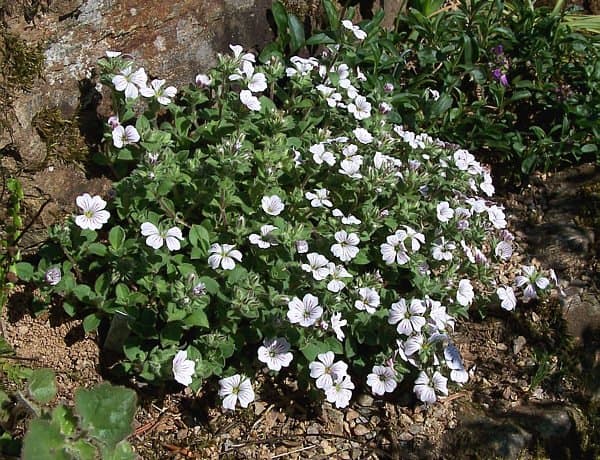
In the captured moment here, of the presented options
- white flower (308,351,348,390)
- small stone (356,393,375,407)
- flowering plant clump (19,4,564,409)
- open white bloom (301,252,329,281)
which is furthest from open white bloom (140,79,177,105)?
small stone (356,393,375,407)

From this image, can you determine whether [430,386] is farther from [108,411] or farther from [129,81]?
[129,81]

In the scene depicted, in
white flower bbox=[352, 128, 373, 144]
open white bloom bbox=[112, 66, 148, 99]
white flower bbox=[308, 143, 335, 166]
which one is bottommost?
white flower bbox=[352, 128, 373, 144]

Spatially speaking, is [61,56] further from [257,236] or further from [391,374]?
[391,374]

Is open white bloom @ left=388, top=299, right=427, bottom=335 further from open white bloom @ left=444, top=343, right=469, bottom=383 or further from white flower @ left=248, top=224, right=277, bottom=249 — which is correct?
white flower @ left=248, top=224, right=277, bottom=249

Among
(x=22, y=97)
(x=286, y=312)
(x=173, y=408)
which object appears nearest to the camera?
(x=286, y=312)

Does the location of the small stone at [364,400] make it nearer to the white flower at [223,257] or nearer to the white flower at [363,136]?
the white flower at [223,257]

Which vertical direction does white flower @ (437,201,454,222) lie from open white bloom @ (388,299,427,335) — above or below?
above

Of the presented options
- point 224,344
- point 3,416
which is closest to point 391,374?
point 224,344
